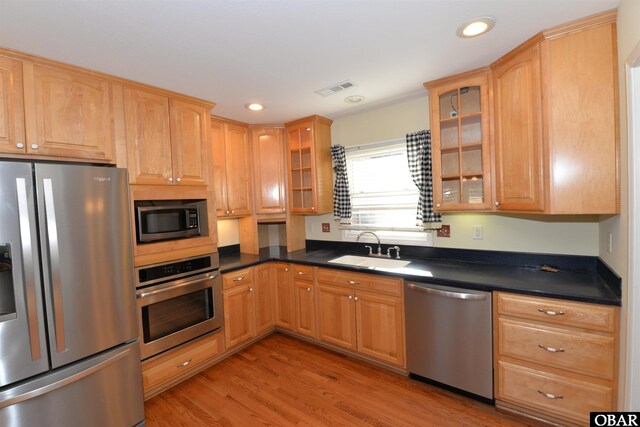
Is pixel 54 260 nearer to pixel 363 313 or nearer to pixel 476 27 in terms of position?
pixel 363 313

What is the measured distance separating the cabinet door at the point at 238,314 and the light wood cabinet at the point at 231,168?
837 millimetres

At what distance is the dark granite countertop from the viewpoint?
174cm

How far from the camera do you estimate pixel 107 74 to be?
2.03 m

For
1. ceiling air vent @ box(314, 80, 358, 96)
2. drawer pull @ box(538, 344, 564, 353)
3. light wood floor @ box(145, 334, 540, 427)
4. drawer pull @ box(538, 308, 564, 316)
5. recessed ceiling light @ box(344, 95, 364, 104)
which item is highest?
recessed ceiling light @ box(344, 95, 364, 104)

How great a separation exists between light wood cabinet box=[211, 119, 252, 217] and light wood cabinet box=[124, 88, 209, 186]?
42 centimetres

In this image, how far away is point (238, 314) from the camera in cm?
290

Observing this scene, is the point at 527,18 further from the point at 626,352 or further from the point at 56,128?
the point at 56,128

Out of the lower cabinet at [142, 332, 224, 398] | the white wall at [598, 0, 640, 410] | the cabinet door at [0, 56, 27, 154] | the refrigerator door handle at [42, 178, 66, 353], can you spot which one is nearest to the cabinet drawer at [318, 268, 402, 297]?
the lower cabinet at [142, 332, 224, 398]

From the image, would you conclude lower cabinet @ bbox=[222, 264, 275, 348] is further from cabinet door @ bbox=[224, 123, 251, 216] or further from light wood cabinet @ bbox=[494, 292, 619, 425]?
light wood cabinet @ bbox=[494, 292, 619, 425]

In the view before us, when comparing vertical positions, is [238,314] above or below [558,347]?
below

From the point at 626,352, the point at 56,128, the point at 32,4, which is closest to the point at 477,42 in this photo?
the point at 626,352

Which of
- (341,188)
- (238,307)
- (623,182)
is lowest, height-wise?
(238,307)

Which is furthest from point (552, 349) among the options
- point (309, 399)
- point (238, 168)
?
point (238, 168)

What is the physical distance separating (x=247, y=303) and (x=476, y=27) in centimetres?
294
